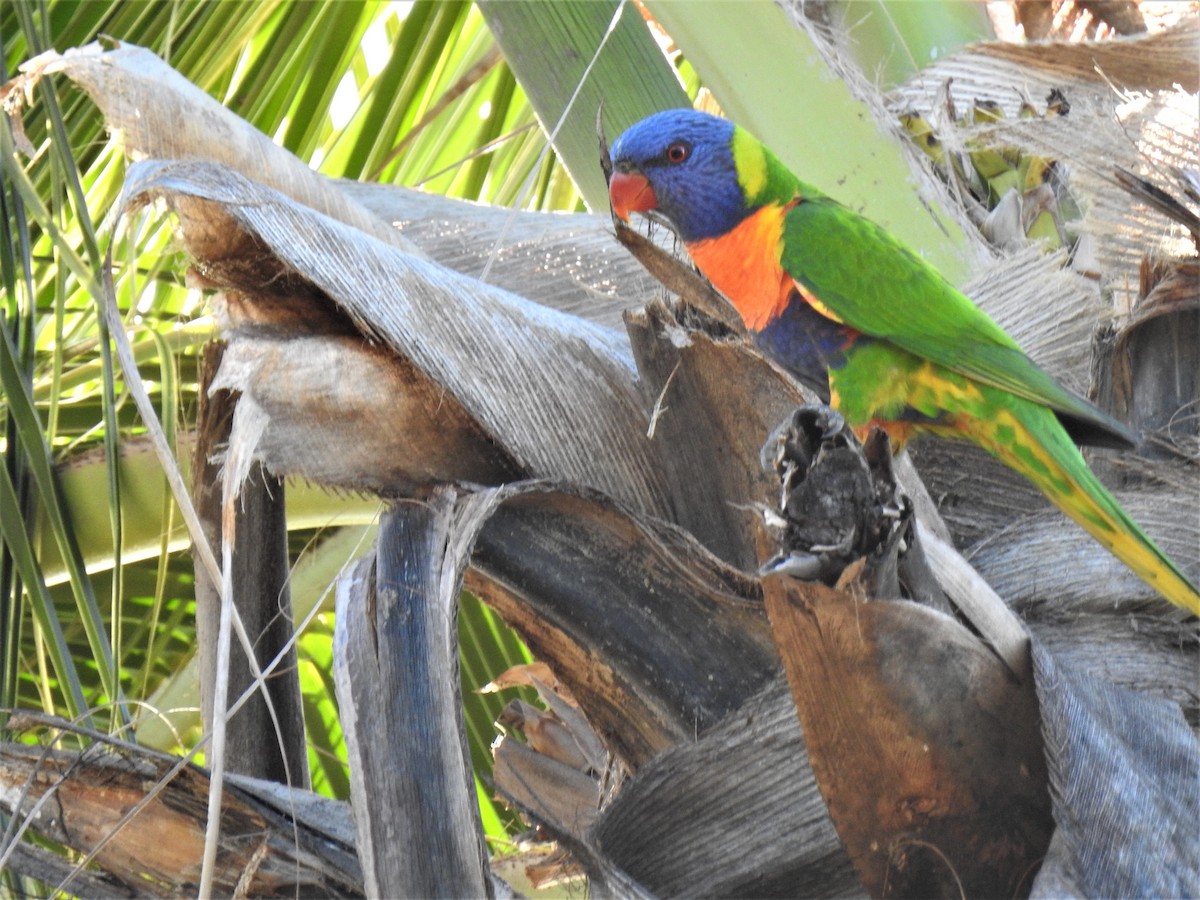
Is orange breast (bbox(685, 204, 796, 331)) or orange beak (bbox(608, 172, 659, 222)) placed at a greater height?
orange beak (bbox(608, 172, 659, 222))

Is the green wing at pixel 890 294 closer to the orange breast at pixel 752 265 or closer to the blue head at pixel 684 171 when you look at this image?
the orange breast at pixel 752 265

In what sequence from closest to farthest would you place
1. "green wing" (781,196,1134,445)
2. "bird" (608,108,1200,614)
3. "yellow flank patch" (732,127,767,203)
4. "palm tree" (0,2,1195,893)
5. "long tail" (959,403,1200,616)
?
"palm tree" (0,2,1195,893)
"long tail" (959,403,1200,616)
"bird" (608,108,1200,614)
"green wing" (781,196,1134,445)
"yellow flank patch" (732,127,767,203)

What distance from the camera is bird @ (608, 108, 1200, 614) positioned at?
124 centimetres

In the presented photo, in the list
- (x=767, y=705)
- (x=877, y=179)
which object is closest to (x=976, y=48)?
(x=877, y=179)

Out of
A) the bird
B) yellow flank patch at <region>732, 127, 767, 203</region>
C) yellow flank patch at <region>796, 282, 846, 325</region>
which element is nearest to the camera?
the bird

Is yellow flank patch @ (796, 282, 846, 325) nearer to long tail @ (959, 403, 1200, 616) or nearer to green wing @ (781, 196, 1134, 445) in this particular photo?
green wing @ (781, 196, 1134, 445)

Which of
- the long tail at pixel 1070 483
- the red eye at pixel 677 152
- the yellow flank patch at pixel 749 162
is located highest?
the red eye at pixel 677 152

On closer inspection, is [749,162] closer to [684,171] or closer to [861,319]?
[684,171]

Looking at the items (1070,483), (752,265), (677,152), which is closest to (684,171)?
(677,152)

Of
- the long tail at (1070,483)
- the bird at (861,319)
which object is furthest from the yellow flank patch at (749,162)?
the long tail at (1070,483)

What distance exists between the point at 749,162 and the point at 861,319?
0.97 ft

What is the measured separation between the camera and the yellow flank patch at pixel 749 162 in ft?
5.26

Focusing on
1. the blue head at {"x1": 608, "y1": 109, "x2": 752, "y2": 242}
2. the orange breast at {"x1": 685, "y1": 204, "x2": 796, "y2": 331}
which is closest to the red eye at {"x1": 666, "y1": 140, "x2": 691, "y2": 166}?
the blue head at {"x1": 608, "y1": 109, "x2": 752, "y2": 242}

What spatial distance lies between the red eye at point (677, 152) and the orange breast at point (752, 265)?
4.7 inches
